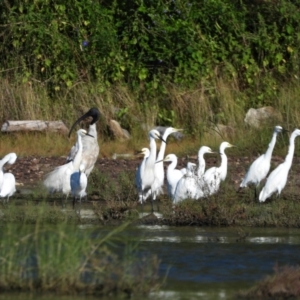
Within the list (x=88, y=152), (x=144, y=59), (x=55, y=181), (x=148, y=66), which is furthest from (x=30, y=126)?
(x=55, y=181)

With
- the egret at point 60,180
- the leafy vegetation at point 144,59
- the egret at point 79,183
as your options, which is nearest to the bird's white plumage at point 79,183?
the egret at point 79,183

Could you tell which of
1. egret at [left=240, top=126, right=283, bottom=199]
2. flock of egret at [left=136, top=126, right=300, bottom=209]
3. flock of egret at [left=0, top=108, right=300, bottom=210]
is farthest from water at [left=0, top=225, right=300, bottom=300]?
egret at [left=240, top=126, right=283, bottom=199]

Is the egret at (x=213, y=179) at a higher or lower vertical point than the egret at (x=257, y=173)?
higher

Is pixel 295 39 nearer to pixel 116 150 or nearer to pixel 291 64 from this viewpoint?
pixel 291 64

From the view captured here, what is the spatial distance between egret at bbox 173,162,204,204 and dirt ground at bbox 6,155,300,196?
201 cm

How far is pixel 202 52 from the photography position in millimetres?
18203

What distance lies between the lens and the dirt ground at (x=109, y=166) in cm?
1421

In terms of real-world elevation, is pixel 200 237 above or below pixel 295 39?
below

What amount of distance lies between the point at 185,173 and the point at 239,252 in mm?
3521

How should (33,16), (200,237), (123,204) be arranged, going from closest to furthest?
(200,237) → (123,204) → (33,16)

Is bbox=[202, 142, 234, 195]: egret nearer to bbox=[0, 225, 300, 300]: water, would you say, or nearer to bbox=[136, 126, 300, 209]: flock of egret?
bbox=[136, 126, 300, 209]: flock of egret

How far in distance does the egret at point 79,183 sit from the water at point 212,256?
1.78 metres

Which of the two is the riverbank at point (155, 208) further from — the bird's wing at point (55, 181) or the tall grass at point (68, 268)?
the tall grass at point (68, 268)

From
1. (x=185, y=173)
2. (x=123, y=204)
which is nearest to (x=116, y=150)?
(x=185, y=173)
